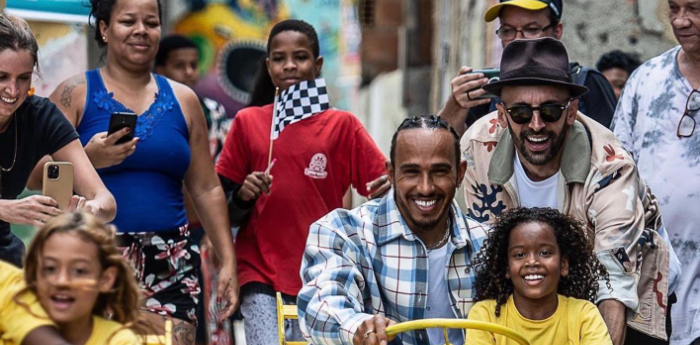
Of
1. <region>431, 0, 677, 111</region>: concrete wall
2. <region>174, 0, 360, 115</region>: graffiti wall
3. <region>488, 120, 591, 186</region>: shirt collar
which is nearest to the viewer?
<region>488, 120, 591, 186</region>: shirt collar

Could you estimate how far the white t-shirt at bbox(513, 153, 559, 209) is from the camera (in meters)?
5.42

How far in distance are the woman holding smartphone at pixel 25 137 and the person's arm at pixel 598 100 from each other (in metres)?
2.47

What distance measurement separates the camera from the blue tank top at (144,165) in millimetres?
5992

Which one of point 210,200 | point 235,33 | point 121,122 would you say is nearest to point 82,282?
point 121,122

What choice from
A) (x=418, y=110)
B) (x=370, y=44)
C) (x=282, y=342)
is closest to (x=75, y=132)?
(x=282, y=342)

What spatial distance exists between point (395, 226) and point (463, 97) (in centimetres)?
151

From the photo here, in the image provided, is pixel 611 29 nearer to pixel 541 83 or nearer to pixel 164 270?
pixel 541 83

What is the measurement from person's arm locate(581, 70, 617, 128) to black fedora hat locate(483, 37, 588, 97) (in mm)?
1046

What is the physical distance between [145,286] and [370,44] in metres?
12.7

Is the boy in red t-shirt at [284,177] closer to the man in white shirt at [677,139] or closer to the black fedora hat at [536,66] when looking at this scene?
the black fedora hat at [536,66]

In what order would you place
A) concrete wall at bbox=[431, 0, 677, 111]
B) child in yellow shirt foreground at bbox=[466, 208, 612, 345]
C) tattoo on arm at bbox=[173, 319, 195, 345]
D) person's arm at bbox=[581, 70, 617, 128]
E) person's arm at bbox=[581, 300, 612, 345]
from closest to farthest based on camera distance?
person's arm at bbox=[581, 300, 612, 345] → child in yellow shirt foreground at bbox=[466, 208, 612, 345] → tattoo on arm at bbox=[173, 319, 195, 345] → person's arm at bbox=[581, 70, 617, 128] → concrete wall at bbox=[431, 0, 677, 111]

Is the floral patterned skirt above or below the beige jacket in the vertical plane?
below

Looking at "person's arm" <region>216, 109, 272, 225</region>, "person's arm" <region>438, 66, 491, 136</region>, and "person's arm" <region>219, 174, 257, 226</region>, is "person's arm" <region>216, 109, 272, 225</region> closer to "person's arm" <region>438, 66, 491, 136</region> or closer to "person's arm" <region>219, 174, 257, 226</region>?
"person's arm" <region>219, 174, 257, 226</region>

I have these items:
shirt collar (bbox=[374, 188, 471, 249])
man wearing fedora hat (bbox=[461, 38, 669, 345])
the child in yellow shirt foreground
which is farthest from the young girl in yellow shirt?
man wearing fedora hat (bbox=[461, 38, 669, 345])
